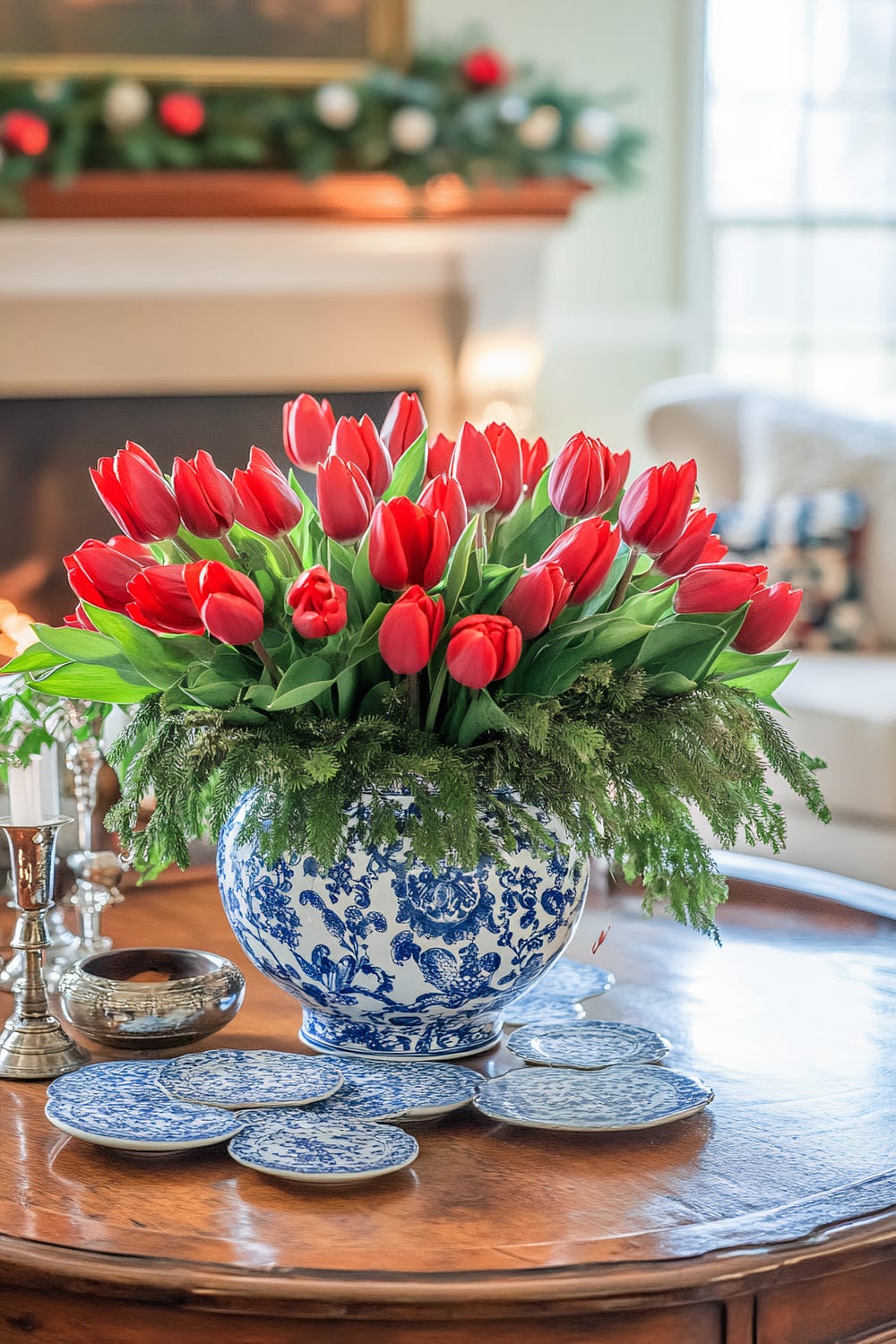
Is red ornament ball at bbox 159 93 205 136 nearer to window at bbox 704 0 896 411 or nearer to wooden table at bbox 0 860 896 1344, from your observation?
window at bbox 704 0 896 411

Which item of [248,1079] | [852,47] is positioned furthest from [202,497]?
[852,47]

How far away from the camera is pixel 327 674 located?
3.14 ft

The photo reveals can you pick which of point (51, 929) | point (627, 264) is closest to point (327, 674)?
point (51, 929)

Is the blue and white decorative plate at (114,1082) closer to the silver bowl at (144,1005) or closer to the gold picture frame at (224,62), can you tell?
the silver bowl at (144,1005)

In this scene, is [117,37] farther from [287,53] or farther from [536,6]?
[536,6]

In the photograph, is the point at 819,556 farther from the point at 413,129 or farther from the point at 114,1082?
the point at 114,1082

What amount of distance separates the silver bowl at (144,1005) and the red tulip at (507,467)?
1.27ft

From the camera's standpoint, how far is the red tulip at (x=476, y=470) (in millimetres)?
1016

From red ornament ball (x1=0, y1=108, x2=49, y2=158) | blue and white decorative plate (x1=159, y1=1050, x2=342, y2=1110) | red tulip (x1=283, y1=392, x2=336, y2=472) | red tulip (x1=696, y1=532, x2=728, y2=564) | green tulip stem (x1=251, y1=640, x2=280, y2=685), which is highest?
red ornament ball (x1=0, y1=108, x2=49, y2=158)

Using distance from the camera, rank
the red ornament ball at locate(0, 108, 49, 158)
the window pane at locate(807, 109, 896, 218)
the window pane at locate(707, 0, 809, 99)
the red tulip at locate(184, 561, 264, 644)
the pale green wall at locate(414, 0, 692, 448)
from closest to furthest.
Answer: the red tulip at locate(184, 561, 264, 644), the red ornament ball at locate(0, 108, 49, 158), the pale green wall at locate(414, 0, 692, 448), the window pane at locate(707, 0, 809, 99), the window pane at locate(807, 109, 896, 218)

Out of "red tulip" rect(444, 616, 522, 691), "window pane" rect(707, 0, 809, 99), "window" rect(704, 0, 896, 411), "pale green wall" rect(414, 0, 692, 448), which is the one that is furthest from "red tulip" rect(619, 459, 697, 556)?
"window pane" rect(707, 0, 809, 99)

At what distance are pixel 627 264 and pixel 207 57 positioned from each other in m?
1.31

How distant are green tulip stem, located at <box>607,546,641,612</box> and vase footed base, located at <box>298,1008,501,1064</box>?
0.31m

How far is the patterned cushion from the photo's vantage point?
303 centimetres
